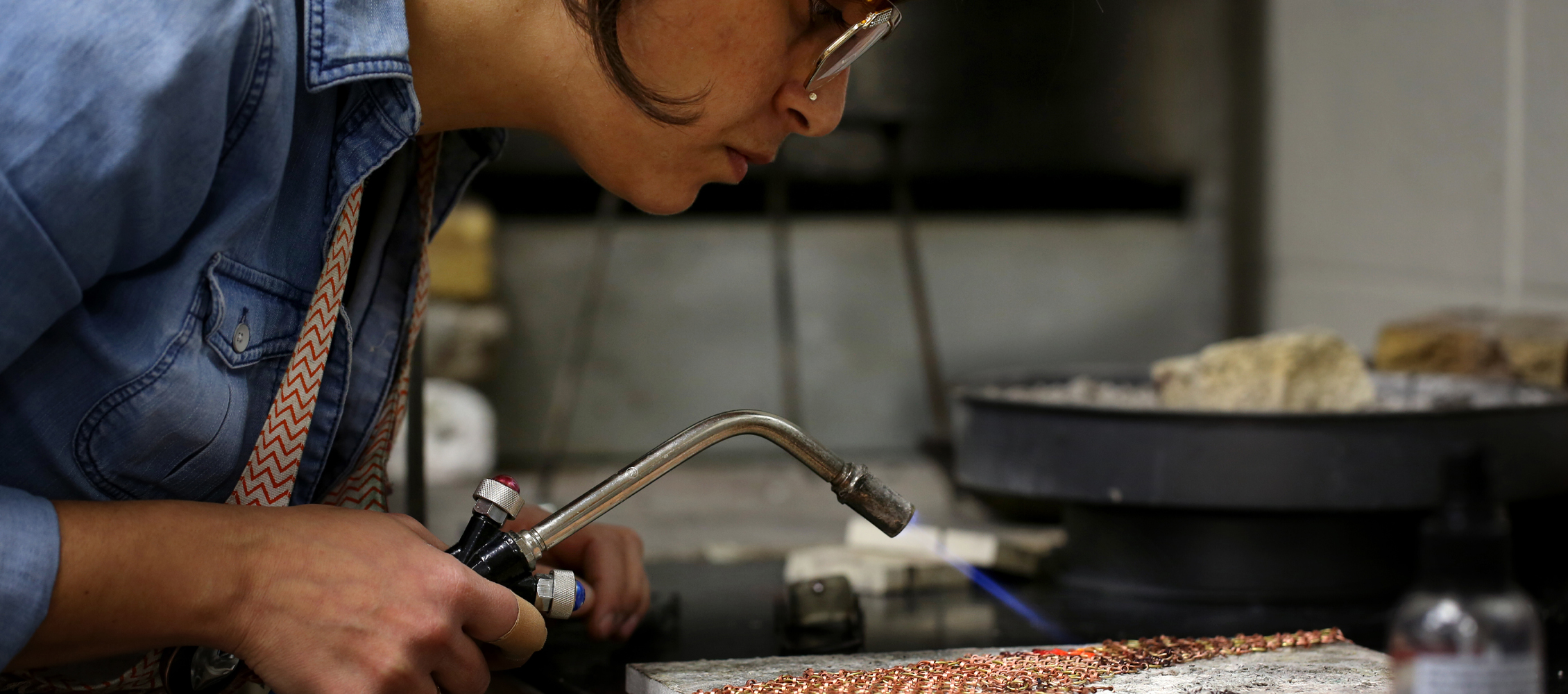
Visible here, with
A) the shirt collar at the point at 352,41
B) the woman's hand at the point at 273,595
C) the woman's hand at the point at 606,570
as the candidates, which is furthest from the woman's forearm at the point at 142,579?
the woman's hand at the point at 606,570

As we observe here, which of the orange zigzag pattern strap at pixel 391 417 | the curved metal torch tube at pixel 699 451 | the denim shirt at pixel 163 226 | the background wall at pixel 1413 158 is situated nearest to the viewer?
the denim shirt at pixel 163 226

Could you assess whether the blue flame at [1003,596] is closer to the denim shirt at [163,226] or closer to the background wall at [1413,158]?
the denim shirt at [163,226]

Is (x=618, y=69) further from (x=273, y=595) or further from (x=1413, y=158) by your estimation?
(x=1413, y=158)

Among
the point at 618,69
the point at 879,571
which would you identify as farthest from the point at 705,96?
the point at 879,571

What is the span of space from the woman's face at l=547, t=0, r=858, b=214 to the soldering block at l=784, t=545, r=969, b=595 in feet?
1.36

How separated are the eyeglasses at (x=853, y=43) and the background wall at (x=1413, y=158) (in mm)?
1286

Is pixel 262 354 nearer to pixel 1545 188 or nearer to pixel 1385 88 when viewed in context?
pixel 1545 188

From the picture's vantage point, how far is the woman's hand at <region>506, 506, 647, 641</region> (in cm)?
94

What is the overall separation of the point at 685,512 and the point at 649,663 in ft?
5.65

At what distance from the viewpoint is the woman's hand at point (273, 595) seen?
0.60 metres

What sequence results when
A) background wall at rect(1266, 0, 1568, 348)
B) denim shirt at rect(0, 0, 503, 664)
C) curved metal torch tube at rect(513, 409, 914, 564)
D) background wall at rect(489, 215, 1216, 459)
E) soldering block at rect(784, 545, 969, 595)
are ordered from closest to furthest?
denim shirt at rect(0, 0, 503, 664)
curved metal torch tube at rect(513, 409, 914, 564)
soldering block at rect(784, 545, 969, 595)
background wall at rect(1266, 0, 1568, 348)
background wall at rect(489, 215, 1216, 459)

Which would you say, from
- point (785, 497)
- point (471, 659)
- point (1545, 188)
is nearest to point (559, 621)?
point (471, 659)

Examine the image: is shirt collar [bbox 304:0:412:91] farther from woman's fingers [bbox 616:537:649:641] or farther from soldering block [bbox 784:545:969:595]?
soldering block [bbox 784:545:969:595]

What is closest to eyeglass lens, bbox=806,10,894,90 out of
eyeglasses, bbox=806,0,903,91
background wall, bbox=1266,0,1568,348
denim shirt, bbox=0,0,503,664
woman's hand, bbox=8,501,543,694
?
eyeglasses, bbox=806,0,903,91
